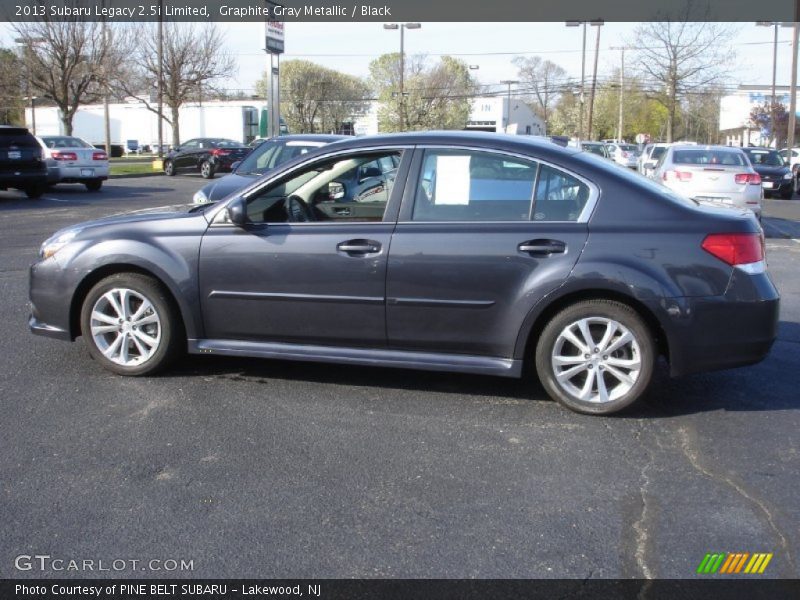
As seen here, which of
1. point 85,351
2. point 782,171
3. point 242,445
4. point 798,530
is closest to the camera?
point 798,530

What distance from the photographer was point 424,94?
62.4 metres

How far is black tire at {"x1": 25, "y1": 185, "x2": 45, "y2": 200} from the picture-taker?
63.1 feet

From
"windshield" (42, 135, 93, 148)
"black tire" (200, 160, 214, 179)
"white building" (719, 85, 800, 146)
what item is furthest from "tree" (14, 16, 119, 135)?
"white building" (719, 85, 800, 146)

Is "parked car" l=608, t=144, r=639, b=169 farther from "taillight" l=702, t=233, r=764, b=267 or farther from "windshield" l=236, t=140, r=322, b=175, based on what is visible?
"taillight" l=702, t=233, r=764, b=267

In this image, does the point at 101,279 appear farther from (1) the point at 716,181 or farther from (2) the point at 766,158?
(2) the point at 766,158

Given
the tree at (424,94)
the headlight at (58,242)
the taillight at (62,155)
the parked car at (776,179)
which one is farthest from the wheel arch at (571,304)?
the tree at (424,94)

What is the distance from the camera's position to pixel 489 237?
4711 mm

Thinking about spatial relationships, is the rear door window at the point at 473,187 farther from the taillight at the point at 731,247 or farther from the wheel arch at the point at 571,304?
the taillight at the point at 731,247

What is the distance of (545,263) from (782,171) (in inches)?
936

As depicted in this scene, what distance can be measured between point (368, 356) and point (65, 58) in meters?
31.2

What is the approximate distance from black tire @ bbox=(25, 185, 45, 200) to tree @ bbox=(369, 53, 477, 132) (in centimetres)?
4086
